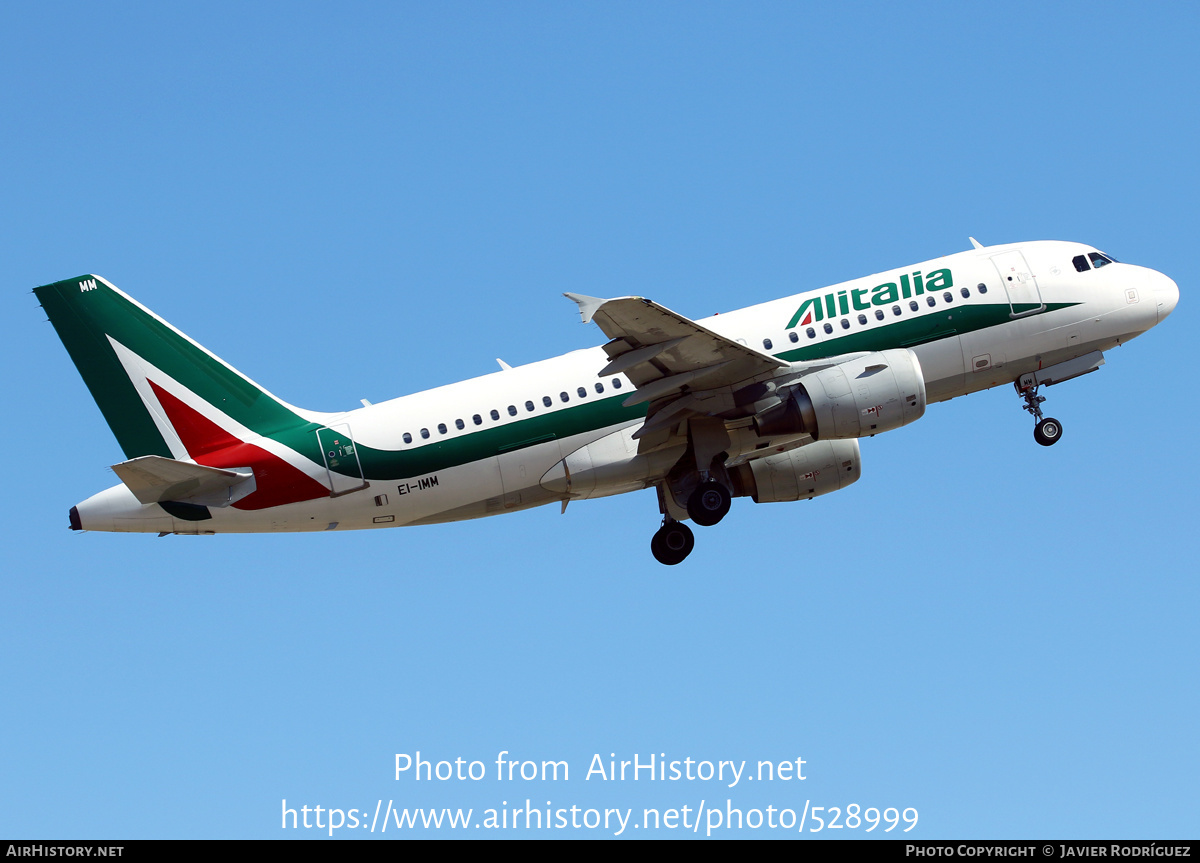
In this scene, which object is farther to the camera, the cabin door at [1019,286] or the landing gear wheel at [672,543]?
the landing gear wheel at [672,543]

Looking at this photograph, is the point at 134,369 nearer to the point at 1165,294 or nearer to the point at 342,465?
the point at 342,465

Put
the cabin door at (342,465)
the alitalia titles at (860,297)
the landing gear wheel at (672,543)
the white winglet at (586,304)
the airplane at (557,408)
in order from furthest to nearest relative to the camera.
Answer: the landing gear wheel at (672,543), the alitalia titles at (860,297), the cabin door at (342,465), the airplane at (557,408), the white winglet at (586,304)

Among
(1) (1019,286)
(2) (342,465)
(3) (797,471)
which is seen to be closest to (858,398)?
(3) (797,471)

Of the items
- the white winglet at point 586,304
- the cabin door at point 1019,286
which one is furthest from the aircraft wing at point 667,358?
the cabin door at point 1019,286

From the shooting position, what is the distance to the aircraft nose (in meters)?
38.1

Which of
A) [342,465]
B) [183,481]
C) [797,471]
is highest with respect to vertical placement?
[797,471]

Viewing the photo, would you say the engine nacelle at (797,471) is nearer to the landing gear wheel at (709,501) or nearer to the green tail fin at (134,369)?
the landing gear wheel at (709,501)

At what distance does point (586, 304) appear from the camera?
1209 inches

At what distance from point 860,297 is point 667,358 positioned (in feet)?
19.9

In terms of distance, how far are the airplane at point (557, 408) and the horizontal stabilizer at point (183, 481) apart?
53mm

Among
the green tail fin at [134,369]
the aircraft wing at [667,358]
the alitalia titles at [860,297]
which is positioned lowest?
the aircraft wing at [667,358]

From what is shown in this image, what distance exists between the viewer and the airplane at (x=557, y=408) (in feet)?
112

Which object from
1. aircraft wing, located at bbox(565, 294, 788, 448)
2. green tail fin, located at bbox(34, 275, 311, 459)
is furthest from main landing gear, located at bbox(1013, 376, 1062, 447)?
green tail fin, located at bbox(34, 275, 311, 459)

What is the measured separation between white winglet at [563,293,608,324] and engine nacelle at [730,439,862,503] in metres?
9.53
